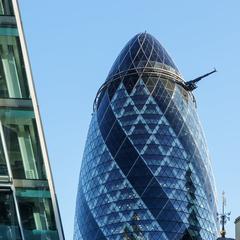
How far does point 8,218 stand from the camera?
9703mm

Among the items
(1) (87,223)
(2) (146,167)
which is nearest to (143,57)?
(2) (146,167)

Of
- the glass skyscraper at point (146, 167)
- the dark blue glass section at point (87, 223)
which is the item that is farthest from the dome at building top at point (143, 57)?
the dark blue glass section at point (87, 223)

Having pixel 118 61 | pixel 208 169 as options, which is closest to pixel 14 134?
pixel 208 169

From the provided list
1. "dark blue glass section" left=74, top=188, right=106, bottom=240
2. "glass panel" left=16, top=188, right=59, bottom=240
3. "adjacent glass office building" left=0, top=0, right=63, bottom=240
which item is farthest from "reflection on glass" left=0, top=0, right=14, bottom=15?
"dark blue glass section" left=74, top=188, right=106, bottom=240

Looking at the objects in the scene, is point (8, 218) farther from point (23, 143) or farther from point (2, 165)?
point (23, 143)

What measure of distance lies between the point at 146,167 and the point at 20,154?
63349 mm

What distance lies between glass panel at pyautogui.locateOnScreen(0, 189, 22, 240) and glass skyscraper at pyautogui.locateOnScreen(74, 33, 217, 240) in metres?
62.4

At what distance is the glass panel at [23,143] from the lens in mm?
10062

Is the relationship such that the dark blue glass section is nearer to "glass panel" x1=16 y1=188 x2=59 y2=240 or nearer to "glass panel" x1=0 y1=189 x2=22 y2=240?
"glass panel" x1=16 y1=188 x2=59 y2=240

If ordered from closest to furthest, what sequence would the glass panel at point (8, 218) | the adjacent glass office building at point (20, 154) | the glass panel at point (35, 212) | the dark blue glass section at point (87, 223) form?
the glass panel at point (8, 218) < the adjacent glass office building at point (20, 154) < the glass panel at point (35, 212) < the dark blue glass section at point (87, 223)

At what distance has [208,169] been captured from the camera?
78.1 m

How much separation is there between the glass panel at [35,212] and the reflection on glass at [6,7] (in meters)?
2.19

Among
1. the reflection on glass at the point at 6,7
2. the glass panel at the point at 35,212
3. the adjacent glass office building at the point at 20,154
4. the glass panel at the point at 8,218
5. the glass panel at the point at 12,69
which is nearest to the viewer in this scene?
the glass panel at the point at 8,218

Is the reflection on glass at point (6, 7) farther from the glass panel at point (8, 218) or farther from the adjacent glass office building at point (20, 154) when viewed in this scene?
the glass panel at point (8, 218)
